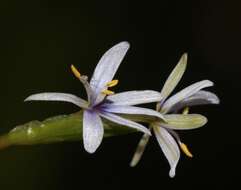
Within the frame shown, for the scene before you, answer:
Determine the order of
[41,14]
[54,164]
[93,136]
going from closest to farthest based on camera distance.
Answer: [93,136], [54,164], [41,14]

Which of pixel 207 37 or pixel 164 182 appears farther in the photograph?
pixel 207 37

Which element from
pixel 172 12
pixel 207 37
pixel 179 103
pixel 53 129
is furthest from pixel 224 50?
pixel 53 129

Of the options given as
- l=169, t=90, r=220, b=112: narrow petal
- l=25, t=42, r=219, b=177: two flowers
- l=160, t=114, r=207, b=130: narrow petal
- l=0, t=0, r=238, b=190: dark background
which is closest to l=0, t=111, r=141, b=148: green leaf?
l=25, t=42, r=219, b=177: two flowers

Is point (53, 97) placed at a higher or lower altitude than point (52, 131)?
higher

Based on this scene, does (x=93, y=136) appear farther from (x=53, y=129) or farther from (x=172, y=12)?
(x=172, y=12)

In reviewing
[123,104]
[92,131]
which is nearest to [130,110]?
[123,104]

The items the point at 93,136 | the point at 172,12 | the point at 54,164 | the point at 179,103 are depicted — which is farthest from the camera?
the point at 172,12

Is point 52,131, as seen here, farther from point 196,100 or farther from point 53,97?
point 196,100
